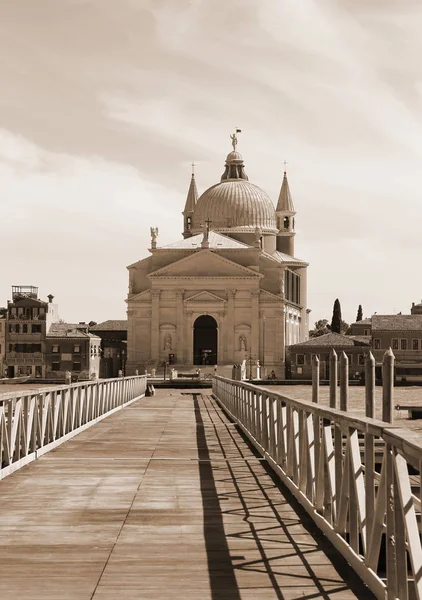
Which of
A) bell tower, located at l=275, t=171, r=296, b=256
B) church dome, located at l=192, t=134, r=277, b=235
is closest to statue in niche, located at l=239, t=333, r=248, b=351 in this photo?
church dome, located at l=192, t=134, r=277, b=235

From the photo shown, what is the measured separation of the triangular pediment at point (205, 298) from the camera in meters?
116

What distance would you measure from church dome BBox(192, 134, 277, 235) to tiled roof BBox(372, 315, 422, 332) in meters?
21.5

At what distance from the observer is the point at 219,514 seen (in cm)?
1067

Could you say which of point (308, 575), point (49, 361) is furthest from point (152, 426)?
point (49, 361)

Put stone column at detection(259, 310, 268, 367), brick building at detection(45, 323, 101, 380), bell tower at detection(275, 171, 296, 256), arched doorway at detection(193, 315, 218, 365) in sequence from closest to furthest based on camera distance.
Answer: stone column at detection(259, 310, 268, 367)
arched doorway at detection(193, 315, 218, 365)
brick building at detection(45, 323, 101, 380)
bell tower at detection(275, 171, 296, 256)

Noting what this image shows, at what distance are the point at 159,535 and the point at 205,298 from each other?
10639 cm

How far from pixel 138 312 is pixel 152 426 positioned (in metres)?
92.0

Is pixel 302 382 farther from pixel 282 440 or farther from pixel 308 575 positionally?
pixel 308 575

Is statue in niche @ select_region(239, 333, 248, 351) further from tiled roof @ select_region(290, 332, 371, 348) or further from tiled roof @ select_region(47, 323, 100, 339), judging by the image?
tiled roof @ select_region(47, 323, 100, 339)

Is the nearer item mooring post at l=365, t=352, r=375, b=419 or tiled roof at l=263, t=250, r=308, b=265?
mooring post at l=365, t=352, r=375, b=419

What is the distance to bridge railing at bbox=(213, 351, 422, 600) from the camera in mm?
6191

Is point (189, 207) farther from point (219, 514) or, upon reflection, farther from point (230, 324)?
point (219, 514)

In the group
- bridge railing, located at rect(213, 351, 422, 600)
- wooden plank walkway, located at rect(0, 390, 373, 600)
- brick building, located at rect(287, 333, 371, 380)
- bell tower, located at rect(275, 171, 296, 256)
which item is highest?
bell tower, located at rect(275, 171, 296, 256)

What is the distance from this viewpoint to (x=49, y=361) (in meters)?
127
